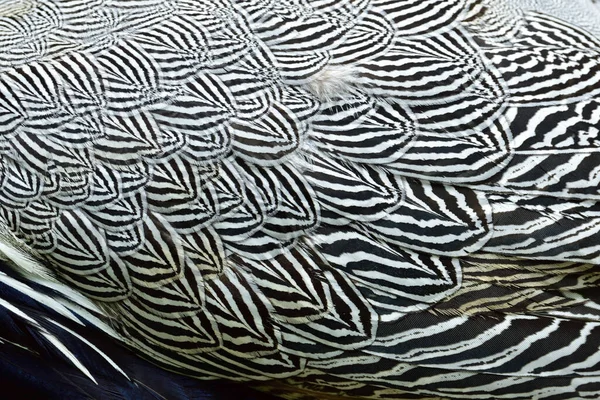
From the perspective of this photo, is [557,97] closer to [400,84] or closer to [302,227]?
[400,84]

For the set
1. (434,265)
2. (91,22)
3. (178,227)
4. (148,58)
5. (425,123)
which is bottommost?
(434,265)

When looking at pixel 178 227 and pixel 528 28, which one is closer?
pixel 178 227

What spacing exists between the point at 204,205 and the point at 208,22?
0.56m

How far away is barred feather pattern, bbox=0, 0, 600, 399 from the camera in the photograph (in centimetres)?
215

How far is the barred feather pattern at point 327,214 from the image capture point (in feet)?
7.06

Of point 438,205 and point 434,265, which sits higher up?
point 438,205

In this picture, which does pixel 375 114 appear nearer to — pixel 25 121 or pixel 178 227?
pixel 178 227

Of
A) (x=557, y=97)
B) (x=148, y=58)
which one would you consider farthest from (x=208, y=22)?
(x=557, y=97)

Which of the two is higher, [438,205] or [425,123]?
[425,123]

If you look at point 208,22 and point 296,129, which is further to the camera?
point 208,22

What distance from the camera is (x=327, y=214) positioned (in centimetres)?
217

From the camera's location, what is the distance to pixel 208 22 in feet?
7.76

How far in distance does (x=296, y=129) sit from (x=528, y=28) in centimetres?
78

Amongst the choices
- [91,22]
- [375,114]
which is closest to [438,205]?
[375,114]
